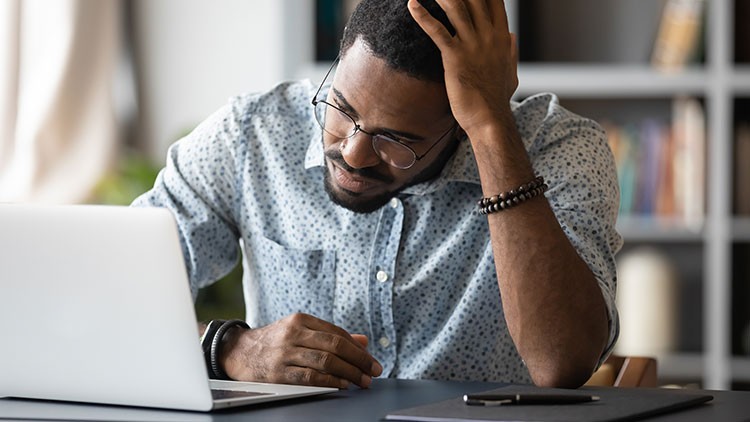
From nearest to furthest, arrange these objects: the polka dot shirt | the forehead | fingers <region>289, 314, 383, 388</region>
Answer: fingers <region>289, 314, 383, 388</region>, the forehead, the polka dot shirt

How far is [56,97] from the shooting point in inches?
126

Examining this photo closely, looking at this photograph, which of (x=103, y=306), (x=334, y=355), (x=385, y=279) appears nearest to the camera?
(x=103, y=306)

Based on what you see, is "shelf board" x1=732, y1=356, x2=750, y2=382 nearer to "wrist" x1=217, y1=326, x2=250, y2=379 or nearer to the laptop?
"wrist" x1=217, y1=326, x2=250, y2=379

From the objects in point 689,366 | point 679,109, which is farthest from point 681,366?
point 679,109

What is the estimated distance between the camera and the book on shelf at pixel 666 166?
3.16m

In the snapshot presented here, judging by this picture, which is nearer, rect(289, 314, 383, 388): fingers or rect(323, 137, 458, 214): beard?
rect(289, 314, 383, 388): fingers

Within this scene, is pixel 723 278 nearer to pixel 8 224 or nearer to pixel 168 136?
pixel 168 136

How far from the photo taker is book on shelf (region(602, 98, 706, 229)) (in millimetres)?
3164

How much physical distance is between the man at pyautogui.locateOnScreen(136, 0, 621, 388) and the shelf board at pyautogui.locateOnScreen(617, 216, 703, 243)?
1.44 m

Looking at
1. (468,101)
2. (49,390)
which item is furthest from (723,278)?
(49,390)

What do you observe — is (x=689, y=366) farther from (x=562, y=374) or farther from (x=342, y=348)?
(x=342, y=348)

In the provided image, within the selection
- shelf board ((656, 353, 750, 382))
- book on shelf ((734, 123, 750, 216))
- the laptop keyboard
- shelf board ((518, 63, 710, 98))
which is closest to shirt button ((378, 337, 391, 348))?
the laptop keyboard

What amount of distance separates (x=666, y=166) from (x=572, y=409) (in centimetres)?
221

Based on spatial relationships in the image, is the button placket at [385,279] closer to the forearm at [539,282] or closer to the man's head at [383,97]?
the man's head at [383,97]
